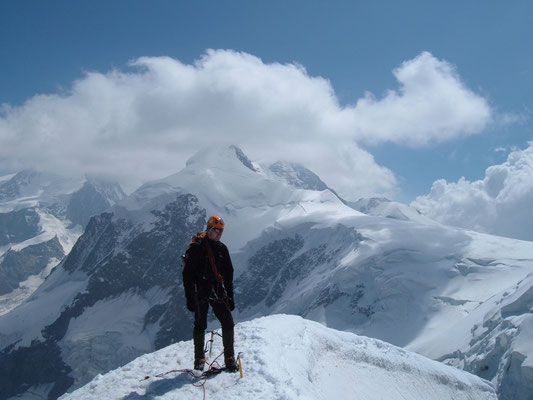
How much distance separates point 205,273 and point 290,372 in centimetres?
333

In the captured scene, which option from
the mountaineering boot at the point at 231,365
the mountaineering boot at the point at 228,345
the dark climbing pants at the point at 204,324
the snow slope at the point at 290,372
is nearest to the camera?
the snow slope at the point at 290,372

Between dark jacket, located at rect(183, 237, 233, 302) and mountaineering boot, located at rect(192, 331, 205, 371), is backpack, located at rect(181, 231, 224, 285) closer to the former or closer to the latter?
dark jacket, located at rect(183, 237, 233, 302)

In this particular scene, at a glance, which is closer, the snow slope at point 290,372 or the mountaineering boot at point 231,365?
the snow slope at point 290,372

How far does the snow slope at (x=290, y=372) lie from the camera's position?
10.8 m

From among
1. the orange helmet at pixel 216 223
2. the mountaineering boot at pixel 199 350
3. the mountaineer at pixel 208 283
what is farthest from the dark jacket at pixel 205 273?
the mountaineering boot at pixel 199 350

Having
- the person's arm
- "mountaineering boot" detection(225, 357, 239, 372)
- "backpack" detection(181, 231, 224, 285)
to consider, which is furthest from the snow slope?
"backpack" detection(181, 231, 224, 285)

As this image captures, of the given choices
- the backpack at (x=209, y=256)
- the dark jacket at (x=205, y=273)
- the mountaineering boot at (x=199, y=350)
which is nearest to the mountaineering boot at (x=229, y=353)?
the mountaineering boot at (x=199, y=350)

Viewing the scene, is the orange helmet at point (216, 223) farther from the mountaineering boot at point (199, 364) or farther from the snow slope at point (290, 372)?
the snow slope at point (290, 372)

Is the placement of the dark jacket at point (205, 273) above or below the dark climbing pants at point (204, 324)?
above

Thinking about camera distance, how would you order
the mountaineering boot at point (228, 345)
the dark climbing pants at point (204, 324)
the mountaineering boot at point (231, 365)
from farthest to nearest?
the dark climbing pants at point (204, 324) → the mountaineering boot at point (228, 345) → the mountaineering boot at point (231, 365)

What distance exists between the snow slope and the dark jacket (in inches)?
78.7

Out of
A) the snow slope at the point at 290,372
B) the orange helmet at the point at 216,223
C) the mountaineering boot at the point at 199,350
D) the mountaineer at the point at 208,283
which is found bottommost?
the snow slope at the point at 290,372

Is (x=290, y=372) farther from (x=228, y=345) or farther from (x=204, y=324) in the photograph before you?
(x=204, y=324)

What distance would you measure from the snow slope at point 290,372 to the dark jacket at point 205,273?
1999 millimetres
